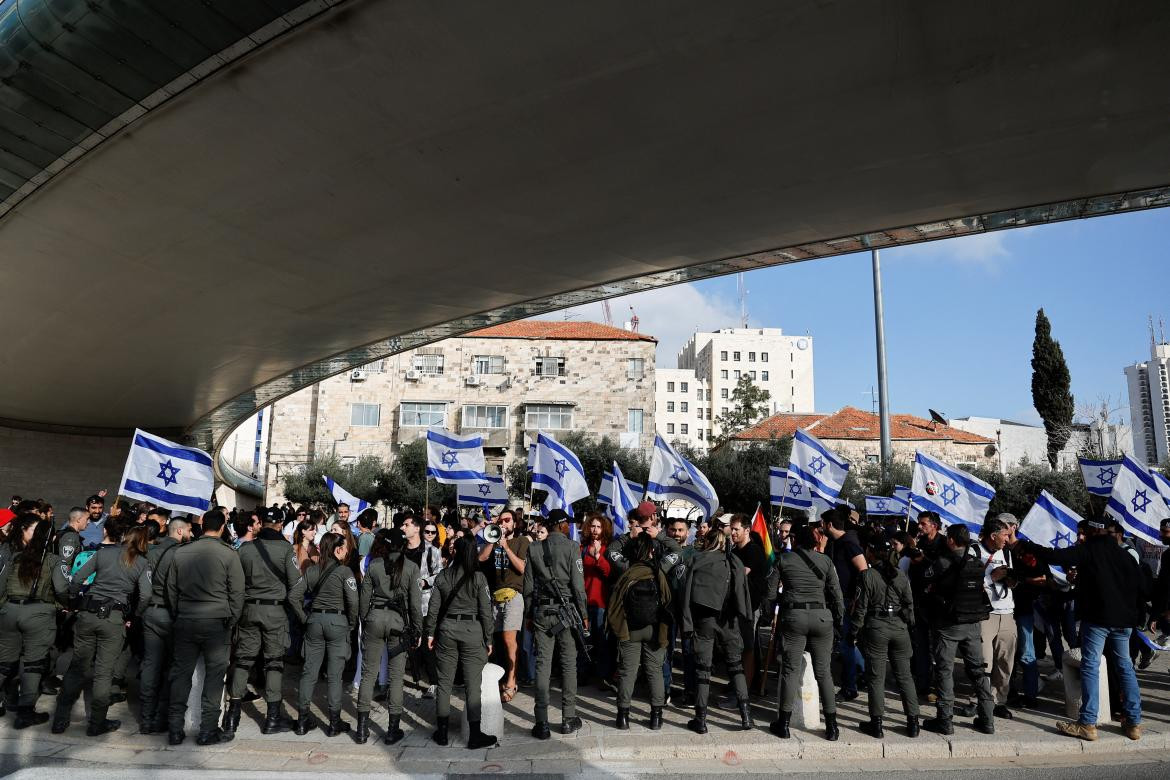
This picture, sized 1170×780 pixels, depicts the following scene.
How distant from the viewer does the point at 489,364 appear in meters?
57.8

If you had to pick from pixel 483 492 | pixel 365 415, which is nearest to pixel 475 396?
pixel 365 415

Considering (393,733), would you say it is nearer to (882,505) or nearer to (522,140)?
(522,140)

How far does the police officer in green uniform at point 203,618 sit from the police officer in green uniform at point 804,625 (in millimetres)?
4775

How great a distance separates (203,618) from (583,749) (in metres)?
3.33

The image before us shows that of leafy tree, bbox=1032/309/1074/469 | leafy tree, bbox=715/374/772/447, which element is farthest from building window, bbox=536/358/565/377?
leafy tree, bbox=1032/309/1074/469

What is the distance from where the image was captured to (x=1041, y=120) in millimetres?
8188

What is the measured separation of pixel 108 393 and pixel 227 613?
1837cm

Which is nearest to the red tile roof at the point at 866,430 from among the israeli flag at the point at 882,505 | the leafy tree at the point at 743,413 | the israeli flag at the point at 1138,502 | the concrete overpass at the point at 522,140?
the leafy tree at the point at 743,413

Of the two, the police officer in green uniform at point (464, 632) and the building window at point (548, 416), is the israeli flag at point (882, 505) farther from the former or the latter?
the building window at point (548, 416)

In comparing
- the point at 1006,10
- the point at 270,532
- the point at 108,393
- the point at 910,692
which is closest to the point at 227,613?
the point at 270,532

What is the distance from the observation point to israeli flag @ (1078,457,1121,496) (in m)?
11.4

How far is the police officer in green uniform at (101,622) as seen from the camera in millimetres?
6563

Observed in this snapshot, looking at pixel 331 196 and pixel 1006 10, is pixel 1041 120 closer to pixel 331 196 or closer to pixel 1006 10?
pixel 1006 10

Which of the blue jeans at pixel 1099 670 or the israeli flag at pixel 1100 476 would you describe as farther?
the israeli flag at pixel 1100 476
